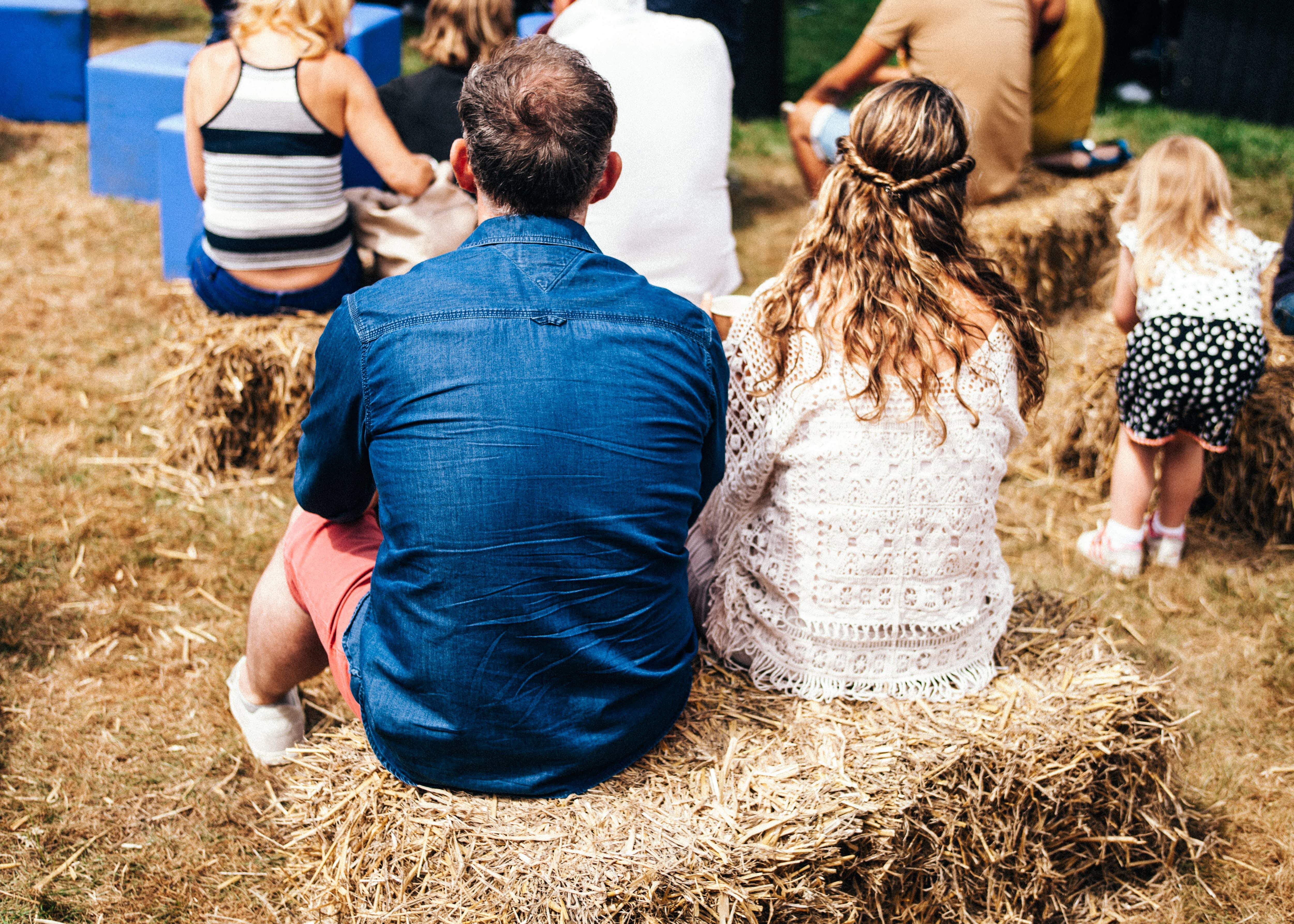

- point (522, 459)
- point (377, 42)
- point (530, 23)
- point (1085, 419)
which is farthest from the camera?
point (377, 42)

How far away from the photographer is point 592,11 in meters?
3.26

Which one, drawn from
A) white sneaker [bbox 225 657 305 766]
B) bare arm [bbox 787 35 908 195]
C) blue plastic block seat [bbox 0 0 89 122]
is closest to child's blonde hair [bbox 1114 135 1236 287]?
bare arm [bbox 787 35 908 195]

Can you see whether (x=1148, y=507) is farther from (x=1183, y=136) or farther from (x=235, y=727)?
(x=235, y=727)

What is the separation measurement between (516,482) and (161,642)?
1833mm

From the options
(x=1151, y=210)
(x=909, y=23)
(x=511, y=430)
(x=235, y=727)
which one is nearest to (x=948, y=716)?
(x=511, y=430)

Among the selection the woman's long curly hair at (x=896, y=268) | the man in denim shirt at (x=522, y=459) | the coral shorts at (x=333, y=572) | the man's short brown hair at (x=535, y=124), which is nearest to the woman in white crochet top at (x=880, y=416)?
the woman's long curly hair at (x=896, y=268)

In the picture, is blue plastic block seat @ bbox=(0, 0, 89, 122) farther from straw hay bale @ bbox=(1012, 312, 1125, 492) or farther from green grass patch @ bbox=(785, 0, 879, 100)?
straw hay bale @ bbox=(1012, 312, 1125, 492)

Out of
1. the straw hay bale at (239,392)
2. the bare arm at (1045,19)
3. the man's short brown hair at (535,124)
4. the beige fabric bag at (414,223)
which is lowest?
the straw hay bale at (239,392)

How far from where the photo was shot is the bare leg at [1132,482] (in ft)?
11.4

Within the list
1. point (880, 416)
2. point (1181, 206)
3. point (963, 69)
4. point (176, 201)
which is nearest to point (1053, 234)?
point (963, 69)

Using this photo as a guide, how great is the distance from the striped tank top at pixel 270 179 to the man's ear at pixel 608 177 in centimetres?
177

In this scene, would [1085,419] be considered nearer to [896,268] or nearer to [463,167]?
[896,268]

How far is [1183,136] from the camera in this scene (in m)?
3.40

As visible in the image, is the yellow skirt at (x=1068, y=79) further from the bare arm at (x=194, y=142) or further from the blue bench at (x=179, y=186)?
the bare arm at (x=194, y=142)
